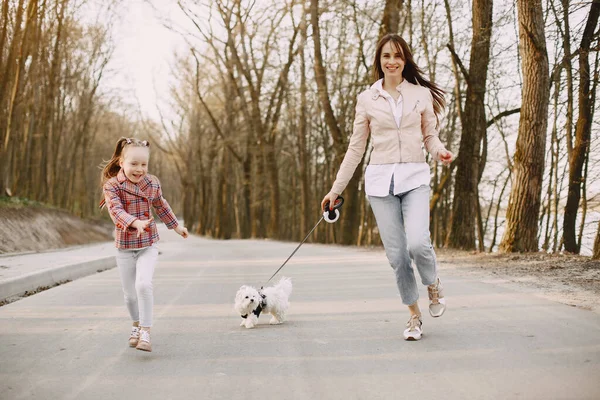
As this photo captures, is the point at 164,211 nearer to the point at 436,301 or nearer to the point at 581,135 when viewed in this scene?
the point at 436,301

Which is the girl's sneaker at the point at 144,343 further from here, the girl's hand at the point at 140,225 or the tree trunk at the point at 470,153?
the tree trunk at the point at 470,153

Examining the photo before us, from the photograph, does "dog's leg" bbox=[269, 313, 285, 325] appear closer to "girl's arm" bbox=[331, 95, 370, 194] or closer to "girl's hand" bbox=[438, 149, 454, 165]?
"girl's arm" bbox=[331, 95, 370, 194]

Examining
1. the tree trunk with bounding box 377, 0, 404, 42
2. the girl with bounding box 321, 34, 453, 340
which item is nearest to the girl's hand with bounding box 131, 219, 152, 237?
the girl with bounding box 321, 34, 453, 340

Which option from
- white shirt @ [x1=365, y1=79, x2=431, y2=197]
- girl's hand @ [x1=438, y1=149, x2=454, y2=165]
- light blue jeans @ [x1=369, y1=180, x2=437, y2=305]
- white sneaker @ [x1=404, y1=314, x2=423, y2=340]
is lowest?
white sneaker @ [x1=404, y1=314, x2=423, y2=340]

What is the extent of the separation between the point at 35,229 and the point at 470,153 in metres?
14.1

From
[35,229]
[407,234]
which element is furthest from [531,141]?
[35,229]

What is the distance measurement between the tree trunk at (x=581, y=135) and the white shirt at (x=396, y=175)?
1254 centimetres

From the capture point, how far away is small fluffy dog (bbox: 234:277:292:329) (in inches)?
230

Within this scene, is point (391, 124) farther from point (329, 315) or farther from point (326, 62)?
point (326, 62)

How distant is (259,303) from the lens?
5875 millimetres

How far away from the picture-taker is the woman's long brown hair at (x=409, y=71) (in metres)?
5.32

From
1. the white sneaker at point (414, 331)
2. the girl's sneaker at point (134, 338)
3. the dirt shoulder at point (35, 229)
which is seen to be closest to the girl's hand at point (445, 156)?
the white sneaker at point (414, 331)

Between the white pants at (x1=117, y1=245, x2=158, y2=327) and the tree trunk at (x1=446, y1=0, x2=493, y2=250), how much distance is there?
518 inches

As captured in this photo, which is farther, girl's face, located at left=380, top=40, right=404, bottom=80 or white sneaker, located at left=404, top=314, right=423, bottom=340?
girl's face, located at left=380, top=40, right=404, bottom=80
